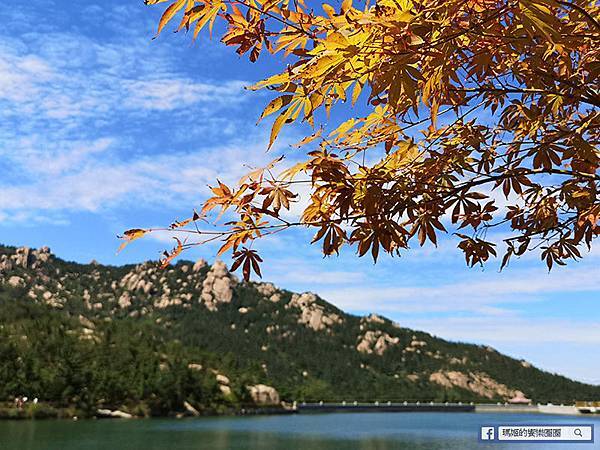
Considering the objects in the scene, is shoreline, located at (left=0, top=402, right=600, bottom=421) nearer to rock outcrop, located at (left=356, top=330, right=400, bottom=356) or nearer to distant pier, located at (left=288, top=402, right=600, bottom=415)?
distant pier, located at (left=288, top=402, right=600, bottom=415)

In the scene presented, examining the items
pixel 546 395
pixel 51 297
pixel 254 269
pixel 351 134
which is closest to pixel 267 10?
pixel 351 134

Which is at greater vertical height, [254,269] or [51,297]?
[51,297]

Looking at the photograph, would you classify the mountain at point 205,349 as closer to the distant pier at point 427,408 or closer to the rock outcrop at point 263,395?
the rock outcrop at point 263,395

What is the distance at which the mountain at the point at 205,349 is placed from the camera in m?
54.5

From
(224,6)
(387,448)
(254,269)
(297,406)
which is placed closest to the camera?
(224,6)

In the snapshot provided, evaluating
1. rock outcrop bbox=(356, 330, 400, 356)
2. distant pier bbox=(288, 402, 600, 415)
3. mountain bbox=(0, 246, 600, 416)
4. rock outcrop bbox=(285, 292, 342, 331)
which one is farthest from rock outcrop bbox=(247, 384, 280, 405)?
rock outcrop bbox=(285, 292, 342, 331)

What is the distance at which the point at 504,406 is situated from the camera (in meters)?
87.8

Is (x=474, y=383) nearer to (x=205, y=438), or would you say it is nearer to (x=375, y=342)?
(x=375, y=342)

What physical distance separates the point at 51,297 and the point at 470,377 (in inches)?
2713

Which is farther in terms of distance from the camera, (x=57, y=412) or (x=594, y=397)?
(x=594, y=397)

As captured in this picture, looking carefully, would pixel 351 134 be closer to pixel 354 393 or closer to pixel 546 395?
pixel 354 393

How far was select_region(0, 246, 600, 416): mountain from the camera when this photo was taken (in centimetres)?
5453

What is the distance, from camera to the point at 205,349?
86625 millimetres

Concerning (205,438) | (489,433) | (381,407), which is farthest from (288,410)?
(489,433)
